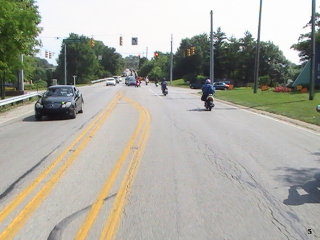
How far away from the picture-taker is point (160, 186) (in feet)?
26.0

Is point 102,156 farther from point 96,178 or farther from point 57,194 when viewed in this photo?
point 57,194

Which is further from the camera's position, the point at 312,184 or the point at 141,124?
the point at 141,124

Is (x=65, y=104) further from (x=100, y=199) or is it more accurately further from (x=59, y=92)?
(x=100, y=199)

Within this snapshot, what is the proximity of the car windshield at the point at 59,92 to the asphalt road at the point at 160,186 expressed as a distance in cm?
717

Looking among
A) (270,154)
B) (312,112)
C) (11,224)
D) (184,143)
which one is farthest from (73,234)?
(312,112)

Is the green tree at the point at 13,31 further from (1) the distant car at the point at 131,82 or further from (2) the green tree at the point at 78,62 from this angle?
(2) the green tree at the point at 78,62

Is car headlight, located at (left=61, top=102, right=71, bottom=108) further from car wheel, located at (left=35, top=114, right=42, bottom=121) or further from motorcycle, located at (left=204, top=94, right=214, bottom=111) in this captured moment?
motorcycle, located at (left=204, top=94, right=214, bottom=111)

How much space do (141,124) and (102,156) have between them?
23.4ft

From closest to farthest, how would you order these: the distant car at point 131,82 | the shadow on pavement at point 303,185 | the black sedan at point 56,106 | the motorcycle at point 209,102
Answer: the shadow on pavement at point 303,185, the black sedan at point 56,106, the motorcycle at point 209,102, the distant car at point 131,82

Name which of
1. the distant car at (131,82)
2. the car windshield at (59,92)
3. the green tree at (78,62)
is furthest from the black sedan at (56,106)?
the green tree at (78,62)

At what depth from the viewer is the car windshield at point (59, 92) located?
22.1m

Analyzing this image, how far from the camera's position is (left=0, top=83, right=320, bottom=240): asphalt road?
584 centimetres

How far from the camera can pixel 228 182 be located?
27.1ft

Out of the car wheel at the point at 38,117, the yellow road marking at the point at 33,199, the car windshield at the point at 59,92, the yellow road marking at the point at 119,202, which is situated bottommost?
the car wheel at the point at 38,117
